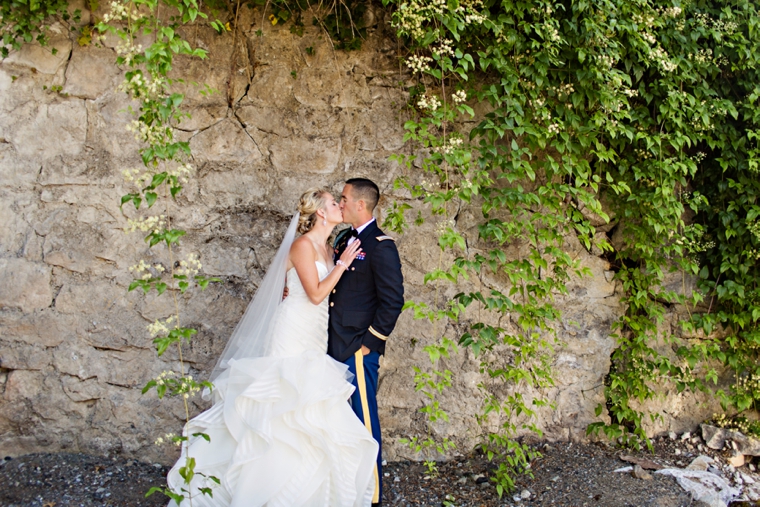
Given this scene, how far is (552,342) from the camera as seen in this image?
153 inches

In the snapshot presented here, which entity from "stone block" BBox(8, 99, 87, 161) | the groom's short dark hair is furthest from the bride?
"stone block" BBox(8, 99, 87, 161)

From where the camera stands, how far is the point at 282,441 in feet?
9.11

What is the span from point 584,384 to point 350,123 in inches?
89.6

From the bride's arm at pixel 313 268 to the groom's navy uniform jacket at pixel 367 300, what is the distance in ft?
0.25

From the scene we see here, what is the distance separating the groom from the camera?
3096 mm

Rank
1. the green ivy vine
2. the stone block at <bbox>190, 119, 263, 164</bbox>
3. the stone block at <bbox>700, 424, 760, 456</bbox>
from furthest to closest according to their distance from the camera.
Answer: the stone block at <bbox>700, 424, 760, 456</bbox> → the stone block at <bbox>190, 119, 263, 164</bbox> → the green ivy vine

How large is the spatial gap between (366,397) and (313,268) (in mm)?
730

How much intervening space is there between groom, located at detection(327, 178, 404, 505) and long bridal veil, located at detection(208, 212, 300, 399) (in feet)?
1.00

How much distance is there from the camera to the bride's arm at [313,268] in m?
3.05

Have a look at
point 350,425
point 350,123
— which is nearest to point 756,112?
point 350,123

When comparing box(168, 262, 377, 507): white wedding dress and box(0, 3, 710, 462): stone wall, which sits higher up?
box(0, 3, 710, 462): stone wall

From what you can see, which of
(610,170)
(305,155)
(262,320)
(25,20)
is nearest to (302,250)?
(262,320)

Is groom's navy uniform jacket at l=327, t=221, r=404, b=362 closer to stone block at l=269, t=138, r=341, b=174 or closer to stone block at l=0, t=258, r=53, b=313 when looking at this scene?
stone block at l=269, t=138, r=341, b=174

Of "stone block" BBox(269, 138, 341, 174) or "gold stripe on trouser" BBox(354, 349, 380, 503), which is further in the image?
"stone block" BBox(269, 138, 341, 174)
